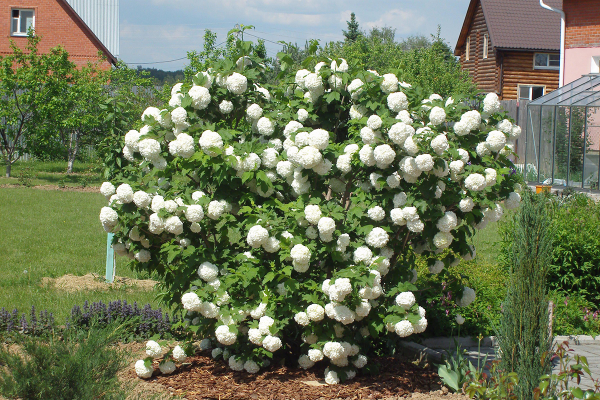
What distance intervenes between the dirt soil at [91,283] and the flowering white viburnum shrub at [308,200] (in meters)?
2.43

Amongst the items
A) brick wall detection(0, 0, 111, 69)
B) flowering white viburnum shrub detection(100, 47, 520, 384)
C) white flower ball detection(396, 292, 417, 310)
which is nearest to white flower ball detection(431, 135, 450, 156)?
flowering white viburnum shrub detection(100, 47, 520, 384)

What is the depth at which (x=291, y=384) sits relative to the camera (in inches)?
157

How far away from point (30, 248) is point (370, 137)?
669 centimetres

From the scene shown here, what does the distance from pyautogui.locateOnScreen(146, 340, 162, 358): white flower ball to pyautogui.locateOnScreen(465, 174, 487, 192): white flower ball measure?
95.6 inches

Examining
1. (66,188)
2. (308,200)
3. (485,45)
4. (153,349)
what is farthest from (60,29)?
(308,200)

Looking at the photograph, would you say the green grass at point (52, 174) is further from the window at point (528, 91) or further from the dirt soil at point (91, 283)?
the window at point (528, 91)

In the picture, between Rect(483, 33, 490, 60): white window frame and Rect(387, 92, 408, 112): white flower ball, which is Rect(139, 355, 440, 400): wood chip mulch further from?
Rect(483, 33, 490, 60): white window frame

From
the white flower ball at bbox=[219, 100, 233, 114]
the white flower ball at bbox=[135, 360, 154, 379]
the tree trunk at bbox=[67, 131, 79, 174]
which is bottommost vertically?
the white flower ball at bbox=[135, 360, 154, 379]

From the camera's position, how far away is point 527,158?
1584cm

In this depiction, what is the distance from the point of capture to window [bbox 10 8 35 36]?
29.1 m

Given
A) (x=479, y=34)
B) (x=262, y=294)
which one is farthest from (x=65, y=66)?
(x=479, y=34)

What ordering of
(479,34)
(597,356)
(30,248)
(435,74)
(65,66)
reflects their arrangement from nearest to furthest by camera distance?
(597,356) < (30,248) < (65,66) < (435,74) < (479,34)

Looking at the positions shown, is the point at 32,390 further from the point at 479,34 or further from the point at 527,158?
→ the point at 479,34

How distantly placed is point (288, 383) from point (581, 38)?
58.3 ft
